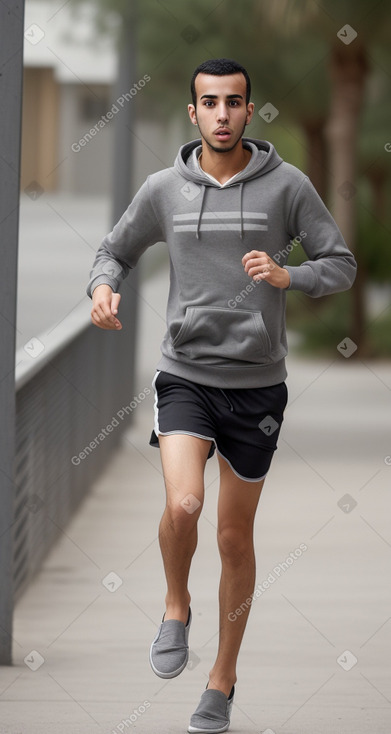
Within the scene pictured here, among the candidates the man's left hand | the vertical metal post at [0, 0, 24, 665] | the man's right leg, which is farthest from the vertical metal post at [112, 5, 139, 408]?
the man's left hand

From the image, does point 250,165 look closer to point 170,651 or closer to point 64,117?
point 170,651

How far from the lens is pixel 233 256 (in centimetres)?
420

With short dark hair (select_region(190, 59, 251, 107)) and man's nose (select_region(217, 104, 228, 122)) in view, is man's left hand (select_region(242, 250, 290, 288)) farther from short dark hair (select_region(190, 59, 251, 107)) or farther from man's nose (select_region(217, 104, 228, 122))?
short dark hair (select_region(190, 59, 251, 107))

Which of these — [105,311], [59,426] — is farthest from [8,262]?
[59,426]

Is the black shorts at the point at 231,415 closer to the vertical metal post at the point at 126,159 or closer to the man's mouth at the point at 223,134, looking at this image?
the man's mouth at the point at 223,134

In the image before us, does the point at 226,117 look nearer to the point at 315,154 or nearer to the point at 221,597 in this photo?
the point at 221,597

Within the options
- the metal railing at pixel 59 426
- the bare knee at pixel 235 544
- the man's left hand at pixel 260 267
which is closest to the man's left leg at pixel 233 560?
the bare knee at pixel 235 544

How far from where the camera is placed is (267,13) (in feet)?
51.7

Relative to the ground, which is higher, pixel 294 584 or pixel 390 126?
pixel 294 584

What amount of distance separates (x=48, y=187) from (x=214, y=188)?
177 ft

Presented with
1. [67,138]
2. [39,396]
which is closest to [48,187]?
[67,138]

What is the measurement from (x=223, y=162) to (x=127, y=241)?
368 millimetres

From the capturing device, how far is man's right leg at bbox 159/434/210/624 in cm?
412

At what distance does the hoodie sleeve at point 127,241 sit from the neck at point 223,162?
0.18 metres
